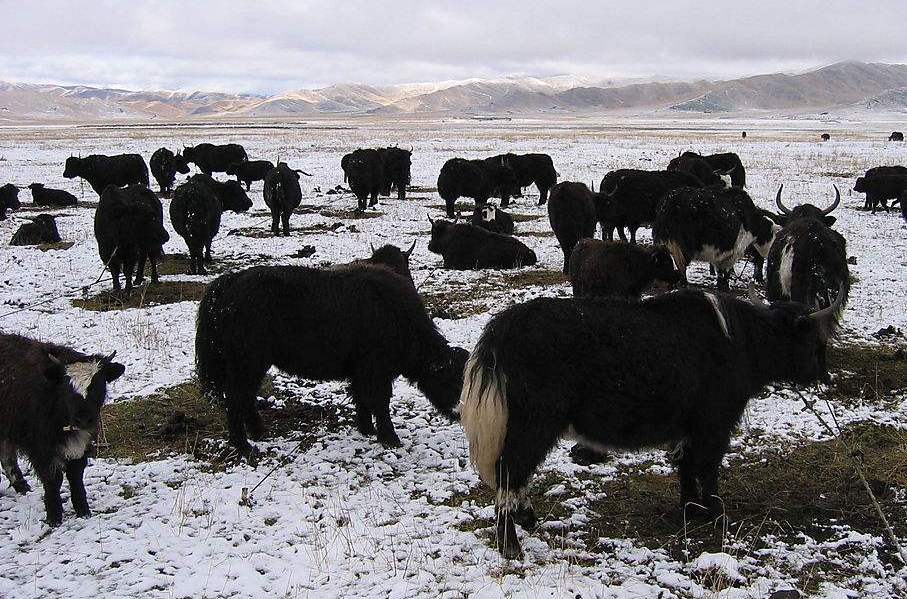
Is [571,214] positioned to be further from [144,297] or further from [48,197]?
[48,197]

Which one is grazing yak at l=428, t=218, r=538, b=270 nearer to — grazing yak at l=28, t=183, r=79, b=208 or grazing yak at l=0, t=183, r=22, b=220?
grazing yak at l=0, t=183, r=22, b=220

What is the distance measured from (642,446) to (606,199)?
9.40 metres

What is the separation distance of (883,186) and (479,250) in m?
12.2

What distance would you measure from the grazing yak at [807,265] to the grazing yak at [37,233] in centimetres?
1375

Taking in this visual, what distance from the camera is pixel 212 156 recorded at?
2864cm

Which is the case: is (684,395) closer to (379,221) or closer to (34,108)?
(379,221)

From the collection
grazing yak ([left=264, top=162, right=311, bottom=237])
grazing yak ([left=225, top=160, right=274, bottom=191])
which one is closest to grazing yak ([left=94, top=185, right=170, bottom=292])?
grazing yak ([left=264, top=162, right=311, bottom=237])

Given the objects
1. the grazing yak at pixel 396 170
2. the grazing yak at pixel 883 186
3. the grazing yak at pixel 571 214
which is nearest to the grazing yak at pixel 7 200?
the grazing yak at pixel 396 170

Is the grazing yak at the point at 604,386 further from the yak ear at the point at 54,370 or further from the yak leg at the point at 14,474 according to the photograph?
the yak leg at the point at 14,474

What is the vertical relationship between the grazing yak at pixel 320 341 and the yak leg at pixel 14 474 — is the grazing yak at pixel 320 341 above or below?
above

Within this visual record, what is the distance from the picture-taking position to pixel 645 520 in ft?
14.5

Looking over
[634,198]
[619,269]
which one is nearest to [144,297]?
[619,269]

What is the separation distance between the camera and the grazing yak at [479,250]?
471 inches

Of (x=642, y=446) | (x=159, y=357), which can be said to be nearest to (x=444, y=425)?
(x=642, y=446)
